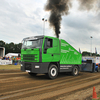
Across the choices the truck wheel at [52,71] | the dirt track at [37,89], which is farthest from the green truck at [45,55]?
the dirt track at [37,89]

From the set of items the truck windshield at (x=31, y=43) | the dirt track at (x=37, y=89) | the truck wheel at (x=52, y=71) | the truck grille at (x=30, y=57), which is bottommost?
the dirt track at (x=37, y=89)

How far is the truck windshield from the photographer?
7930 millimetres

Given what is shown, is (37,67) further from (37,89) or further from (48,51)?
(37,89)

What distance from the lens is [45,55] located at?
799cm

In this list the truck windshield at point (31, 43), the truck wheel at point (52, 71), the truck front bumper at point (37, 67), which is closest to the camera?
the truck front bumper at point (37, 67)

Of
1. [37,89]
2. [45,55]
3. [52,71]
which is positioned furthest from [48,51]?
[37,89]

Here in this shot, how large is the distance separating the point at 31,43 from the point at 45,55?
52.2 inches

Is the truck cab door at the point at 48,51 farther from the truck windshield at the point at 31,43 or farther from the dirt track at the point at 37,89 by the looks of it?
the dirt track at the point at 37,89

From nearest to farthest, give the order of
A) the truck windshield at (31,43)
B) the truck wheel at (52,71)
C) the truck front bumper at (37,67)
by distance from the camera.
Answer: the truck front bumper at (37,67) → the truck windshield at (31,43) → the truck wheel at (52,71)

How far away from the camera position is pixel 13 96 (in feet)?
14.9

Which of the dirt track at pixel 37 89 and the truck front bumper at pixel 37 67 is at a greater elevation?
the truck front bumper at pixel 37 67

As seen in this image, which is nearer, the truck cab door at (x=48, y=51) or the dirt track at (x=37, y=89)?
the dirt track at (x=37, y=89)

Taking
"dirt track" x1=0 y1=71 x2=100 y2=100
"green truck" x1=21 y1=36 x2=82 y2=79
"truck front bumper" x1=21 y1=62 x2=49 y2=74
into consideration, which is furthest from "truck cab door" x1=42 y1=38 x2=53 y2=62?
"dirt track" x1=0 y1=71 x2=100 y2=100

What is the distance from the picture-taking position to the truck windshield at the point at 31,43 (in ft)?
26.0
